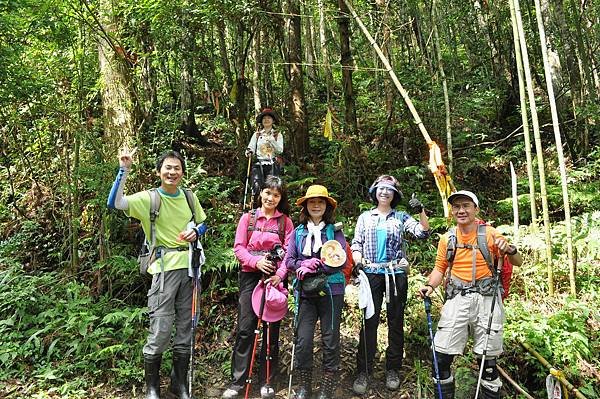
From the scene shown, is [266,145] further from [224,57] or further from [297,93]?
[224,57]

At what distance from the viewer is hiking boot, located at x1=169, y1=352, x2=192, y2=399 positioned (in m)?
4.54

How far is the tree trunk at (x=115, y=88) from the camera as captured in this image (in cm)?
758

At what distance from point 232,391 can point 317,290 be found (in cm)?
135

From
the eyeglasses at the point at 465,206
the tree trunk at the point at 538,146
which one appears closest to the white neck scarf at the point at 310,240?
the eyeglasses at the point at 465,206

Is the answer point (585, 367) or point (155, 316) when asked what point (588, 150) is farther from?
point (155, 316)

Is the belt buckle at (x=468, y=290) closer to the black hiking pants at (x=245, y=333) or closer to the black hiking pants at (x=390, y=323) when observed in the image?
the black hiking pants at (x=390, y=323)

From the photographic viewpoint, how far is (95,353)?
519cm

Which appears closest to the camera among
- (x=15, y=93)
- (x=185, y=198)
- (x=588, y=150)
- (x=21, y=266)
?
(x=185, y=198)

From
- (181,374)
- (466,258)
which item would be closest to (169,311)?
(181,374)

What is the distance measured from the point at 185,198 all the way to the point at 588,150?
961cm

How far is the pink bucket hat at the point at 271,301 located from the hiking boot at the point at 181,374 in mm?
836

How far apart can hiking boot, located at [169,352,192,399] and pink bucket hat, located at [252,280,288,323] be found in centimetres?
84

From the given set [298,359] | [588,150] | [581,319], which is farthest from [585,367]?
→ [588,150]

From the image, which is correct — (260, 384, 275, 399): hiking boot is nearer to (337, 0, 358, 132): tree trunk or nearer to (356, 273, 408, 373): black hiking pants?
(356, 273, 408, 373): black hiking pants
